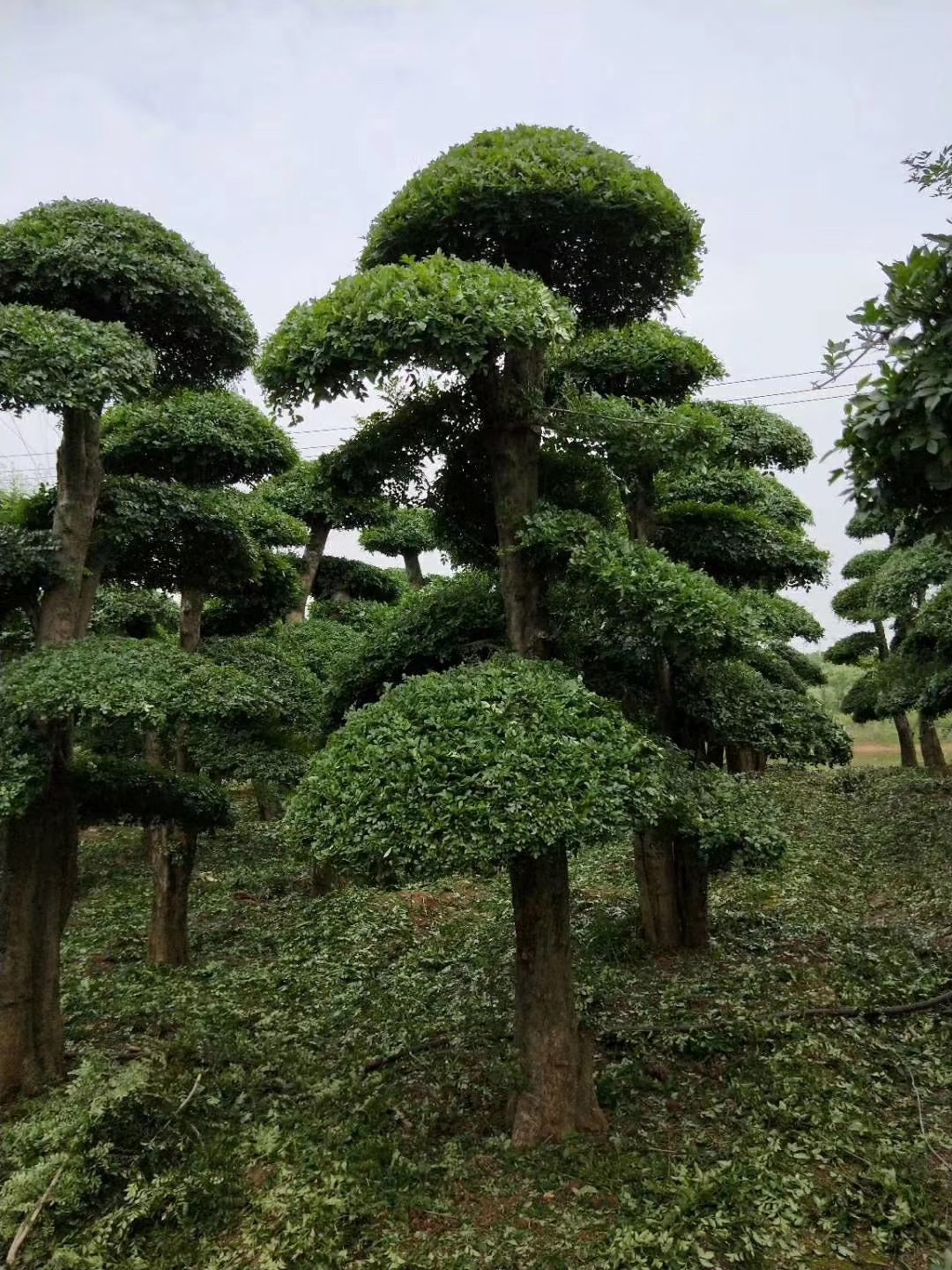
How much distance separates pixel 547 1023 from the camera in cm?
470

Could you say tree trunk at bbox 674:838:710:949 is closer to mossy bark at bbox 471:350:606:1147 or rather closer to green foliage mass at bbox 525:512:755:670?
mossy bark at bbox 471:350:606:1147

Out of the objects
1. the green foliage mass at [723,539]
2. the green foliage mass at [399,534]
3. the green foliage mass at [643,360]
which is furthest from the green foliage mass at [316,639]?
the green foliage mass at [643,360]

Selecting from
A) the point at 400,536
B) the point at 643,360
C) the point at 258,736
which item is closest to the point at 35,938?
the point at 258,736

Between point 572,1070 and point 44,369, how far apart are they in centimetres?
514

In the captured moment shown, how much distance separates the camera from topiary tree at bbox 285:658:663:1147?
11.7 feet

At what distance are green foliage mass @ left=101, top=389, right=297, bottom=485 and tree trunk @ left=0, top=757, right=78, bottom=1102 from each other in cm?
329

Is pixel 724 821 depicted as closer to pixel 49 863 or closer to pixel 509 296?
pixel 509 296

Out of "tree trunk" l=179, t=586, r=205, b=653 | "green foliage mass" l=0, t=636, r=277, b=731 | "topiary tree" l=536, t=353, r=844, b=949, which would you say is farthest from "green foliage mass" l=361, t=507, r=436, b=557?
"green foliage mass" l=0, t=636, r=277, b=731

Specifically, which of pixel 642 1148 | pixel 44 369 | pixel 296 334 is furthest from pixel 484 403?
pixel 642 1148

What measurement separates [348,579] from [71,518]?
10.4 meters

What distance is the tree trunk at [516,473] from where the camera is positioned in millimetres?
4926

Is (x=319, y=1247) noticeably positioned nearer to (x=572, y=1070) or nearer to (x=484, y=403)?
(x=572, y=1070)

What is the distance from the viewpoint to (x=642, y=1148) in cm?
459

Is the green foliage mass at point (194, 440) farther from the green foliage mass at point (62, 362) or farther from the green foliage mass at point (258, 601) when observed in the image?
the green foliage mass at point (62, 362)
